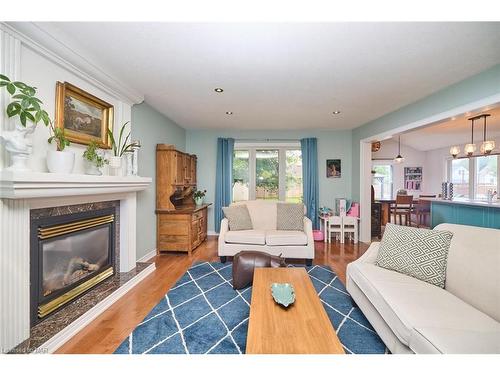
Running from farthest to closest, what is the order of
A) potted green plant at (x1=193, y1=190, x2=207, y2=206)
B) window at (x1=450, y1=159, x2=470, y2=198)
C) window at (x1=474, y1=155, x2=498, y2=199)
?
window at (x1=450, y1=159, x2=470, y2=198) → window at (x1=474, y1=155, x2=498, y2=199) → potted green plant at (x1=193, y1=190, x2=207, y2=206)

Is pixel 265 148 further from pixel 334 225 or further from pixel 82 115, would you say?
pixel 82 115

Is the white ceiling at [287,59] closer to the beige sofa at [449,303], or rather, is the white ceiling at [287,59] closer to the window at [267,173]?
the beige sofa at [449,303]

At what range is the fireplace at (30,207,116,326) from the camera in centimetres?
176

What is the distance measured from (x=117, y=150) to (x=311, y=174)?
12.8 feet

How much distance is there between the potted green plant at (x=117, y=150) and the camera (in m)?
2.49

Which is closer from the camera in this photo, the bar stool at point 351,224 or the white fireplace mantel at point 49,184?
the white fireplace mantel at point 49,184

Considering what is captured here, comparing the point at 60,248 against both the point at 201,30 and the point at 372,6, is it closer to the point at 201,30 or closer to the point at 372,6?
the point at 201,30

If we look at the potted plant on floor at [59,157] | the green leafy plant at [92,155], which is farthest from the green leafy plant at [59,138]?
the green leafy plant at [92,155]

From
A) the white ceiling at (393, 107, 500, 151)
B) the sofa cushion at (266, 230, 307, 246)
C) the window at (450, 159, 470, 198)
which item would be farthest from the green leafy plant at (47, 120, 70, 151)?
the window at (450, 159, 470, 198)

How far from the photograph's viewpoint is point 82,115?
224cm

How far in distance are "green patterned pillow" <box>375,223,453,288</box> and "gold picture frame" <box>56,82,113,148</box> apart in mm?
3088

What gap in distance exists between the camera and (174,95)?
10.0 feet

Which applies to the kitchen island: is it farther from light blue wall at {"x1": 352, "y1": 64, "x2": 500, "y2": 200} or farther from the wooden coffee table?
the wooden coffee table

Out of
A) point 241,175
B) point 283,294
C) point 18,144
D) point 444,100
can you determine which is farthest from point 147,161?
point 444,100
